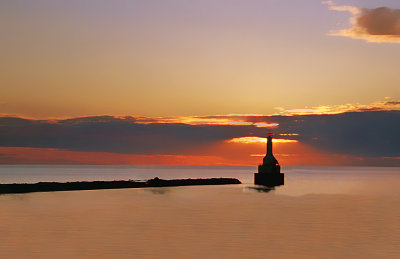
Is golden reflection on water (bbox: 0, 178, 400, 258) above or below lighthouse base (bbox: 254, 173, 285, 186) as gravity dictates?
below

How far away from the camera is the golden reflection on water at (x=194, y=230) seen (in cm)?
3597

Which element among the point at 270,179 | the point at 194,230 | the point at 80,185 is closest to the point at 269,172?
the point at 270,179

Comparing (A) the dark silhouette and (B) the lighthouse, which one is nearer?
(A) the dark silhouette

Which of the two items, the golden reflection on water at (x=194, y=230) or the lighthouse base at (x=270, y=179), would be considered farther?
the lighthouse base at (x=270, y=179)

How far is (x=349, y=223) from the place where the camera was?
5250 cm

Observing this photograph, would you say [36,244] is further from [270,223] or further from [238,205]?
[238,205]

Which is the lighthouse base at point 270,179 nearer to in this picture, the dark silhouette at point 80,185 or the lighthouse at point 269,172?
the lighthouse at point 269,172

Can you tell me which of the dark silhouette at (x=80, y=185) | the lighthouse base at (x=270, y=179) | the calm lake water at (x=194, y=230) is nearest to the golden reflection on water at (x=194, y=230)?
the calm lake water at (x=194, y=230)

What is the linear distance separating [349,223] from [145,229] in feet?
65.8

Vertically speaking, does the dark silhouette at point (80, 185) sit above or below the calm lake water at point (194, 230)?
above

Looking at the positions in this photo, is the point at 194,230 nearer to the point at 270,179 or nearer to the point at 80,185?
the point at 80,185

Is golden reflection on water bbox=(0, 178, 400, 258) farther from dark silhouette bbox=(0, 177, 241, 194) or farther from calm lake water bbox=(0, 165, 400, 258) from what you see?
dark silhouette bbox=(0, 177, 241, 194)

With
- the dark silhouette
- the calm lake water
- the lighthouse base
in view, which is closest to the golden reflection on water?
the calm lake water

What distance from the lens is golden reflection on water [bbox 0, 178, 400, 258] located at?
35969 mm
